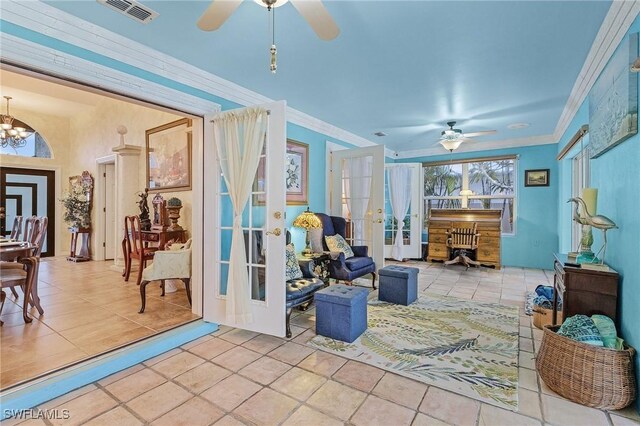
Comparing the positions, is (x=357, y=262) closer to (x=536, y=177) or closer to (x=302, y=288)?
(x=302, y=288)

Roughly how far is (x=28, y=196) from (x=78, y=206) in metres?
1.35

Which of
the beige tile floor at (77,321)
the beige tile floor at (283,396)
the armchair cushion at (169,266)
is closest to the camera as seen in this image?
the beige tile floor at (283,396)

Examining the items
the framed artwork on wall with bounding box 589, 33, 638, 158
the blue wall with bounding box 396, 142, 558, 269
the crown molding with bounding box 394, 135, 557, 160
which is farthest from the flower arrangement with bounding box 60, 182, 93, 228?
the blue wall with bounding box 396, 142, 558, 269

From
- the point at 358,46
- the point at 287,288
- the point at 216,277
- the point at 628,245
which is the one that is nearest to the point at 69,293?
the point at 216,277

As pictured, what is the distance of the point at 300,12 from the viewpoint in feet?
5.32

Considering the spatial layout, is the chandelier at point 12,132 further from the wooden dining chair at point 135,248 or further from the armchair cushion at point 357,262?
the armchair cushion at point 357,262

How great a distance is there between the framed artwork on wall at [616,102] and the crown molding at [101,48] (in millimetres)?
3286

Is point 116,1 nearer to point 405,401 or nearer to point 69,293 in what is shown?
point 405,401

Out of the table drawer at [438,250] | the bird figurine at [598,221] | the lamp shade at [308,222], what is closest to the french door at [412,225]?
the table drawer at [438,250]

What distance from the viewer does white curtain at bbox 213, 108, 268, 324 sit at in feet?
9.00

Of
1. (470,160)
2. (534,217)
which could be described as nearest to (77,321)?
(470,160)

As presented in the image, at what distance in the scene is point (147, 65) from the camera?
256 cm

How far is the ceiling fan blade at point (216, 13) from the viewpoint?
63.4 inches

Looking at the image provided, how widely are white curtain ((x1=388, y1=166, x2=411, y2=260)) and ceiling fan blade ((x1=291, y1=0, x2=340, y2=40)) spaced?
4.89 meters
